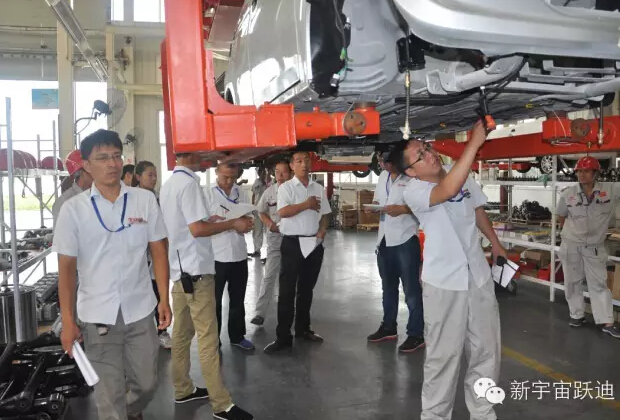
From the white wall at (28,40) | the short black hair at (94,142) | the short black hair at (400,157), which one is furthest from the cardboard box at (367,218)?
the short black hair at (94,142)

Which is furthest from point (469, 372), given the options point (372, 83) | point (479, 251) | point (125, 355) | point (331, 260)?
point (331, 260)

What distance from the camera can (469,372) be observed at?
2.67 m

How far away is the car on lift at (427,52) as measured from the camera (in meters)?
1.67

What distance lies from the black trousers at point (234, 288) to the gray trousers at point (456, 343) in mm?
2077

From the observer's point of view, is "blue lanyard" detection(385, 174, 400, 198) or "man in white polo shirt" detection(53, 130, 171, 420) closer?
"man in white polo shirt" detection(53, 130, 171, 420)

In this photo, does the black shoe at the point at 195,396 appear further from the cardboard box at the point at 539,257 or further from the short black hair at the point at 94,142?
the cardboard box at the point at 539,257

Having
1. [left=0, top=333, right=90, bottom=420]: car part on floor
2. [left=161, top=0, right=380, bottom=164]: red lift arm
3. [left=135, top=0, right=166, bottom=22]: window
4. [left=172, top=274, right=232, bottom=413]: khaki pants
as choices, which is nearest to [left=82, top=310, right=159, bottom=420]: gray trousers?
[left=172, top=274, right=232, bottom=413]: khaki pants

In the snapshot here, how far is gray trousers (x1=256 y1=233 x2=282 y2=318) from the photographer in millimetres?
5215

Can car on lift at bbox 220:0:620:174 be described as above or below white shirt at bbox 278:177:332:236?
above

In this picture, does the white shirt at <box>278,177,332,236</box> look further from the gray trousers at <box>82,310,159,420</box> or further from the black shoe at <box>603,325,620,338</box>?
the black shoe at <box>603,325,620,338</box>

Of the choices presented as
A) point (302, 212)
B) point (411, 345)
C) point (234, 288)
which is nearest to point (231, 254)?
point (234, 288)

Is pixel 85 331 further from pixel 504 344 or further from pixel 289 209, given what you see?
pixel 504 344

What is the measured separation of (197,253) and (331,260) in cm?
617

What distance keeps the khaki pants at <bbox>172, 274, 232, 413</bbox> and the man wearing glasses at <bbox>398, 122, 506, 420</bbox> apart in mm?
1230
